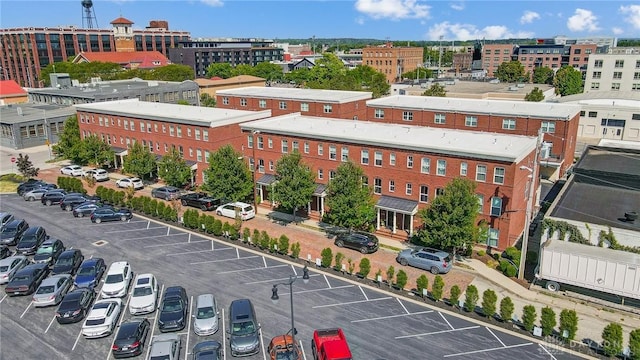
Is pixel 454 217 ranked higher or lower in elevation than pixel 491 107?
lower

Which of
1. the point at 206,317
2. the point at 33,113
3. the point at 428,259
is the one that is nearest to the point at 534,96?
the point at 428,259

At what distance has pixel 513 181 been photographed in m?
37.4

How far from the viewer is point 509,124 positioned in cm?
5619

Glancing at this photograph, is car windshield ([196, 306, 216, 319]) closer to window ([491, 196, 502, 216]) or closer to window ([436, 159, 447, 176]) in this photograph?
window ([436, 159, 447, 176])

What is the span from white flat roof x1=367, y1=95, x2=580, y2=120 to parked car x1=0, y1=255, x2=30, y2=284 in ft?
155

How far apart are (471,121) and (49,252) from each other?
48.8 meters

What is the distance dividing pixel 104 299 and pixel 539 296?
97.8 feet

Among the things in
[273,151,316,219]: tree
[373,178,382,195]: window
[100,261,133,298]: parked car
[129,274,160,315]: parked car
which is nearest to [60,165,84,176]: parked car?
[273,151,316,219]: tree

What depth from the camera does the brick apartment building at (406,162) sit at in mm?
38531

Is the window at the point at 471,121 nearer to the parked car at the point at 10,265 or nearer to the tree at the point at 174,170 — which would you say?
the tree at the point at 174,170

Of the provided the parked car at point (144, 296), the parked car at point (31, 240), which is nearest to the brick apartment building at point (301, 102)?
the parked car at point (31, 240)

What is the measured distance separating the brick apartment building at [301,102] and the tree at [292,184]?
1017 inches

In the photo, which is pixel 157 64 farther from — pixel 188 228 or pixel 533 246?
pixel 533 246

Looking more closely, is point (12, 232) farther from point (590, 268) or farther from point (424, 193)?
point (590, 268)
